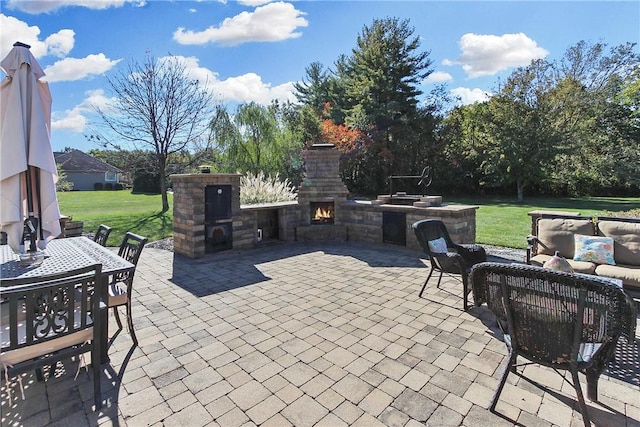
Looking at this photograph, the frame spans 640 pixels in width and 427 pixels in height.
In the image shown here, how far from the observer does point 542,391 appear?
6.75ft

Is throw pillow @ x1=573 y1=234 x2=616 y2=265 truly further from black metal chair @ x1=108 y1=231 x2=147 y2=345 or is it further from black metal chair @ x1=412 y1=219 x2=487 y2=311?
black metal chair @ x1=108 y1=231 x2=147 y2=345

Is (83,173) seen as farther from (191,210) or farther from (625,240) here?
(625,240)

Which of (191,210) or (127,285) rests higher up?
(191,210)

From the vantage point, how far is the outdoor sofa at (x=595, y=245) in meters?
3.28

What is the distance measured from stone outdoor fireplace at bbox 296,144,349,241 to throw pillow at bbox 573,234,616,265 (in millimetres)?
4187

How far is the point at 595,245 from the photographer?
142 inches

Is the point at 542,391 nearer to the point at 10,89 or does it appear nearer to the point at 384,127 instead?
the point at 10,89

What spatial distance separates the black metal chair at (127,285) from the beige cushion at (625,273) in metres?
4.48

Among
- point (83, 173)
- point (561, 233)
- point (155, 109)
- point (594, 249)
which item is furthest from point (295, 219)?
point (83, 173)

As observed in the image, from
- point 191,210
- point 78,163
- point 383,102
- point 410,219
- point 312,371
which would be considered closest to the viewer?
point 312,371

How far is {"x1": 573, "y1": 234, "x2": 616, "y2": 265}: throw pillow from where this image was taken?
138 inches

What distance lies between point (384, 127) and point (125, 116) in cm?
1223

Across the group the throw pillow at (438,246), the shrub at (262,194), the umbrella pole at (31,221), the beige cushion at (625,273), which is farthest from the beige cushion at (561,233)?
the shrub at (262,194)

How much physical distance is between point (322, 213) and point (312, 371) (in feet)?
16.9
